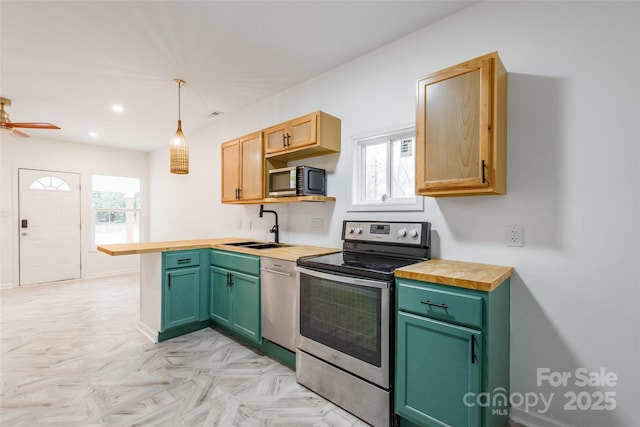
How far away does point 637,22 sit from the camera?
4.98 ft

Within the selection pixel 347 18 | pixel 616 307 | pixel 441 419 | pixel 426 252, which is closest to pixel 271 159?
pixel 347 18

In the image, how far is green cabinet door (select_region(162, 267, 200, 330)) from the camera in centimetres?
292

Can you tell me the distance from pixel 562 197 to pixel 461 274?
2.46ft

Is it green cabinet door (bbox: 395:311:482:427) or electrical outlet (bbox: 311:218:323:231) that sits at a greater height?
electrical outlet (bbox: 311:218:323:231)

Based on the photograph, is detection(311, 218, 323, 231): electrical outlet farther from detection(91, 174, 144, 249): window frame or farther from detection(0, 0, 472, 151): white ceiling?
detection(91, 174, 144, 249): window frame

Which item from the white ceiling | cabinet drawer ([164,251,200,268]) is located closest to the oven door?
cabinet drawer ([164,251,200,268])

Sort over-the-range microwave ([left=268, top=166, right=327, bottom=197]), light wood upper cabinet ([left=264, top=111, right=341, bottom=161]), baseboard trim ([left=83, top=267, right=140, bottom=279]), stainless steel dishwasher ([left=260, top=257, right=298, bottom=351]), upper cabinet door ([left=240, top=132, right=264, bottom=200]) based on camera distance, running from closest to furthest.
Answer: stainless steel dishwasher ([left=260, top=257, right=298, bottom=351]), light wood upper cabinet ([left=264, top=111, right=341, bottom=161]), over-the-range microwave ([left=268, top=166, right=327, bottom=197]), upper cabinet door ([left=240, top=132, right=264, bottom=200]), baseboard trim ([left=83, top=267, right=140, bottom=279])

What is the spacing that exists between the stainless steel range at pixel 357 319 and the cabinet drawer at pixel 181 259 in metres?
1.43

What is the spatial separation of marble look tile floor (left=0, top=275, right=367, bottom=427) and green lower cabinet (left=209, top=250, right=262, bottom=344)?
20 cm

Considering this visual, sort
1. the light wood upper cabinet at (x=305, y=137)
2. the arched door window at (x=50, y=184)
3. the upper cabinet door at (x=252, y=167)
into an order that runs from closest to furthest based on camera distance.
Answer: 1. the light wood upper cabinet at (x=305, y=137)
2. the upper cabinet door at (x=252, y=167)
3. the arched door window at (x=50, y=184)

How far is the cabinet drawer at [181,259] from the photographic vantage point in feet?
9.60

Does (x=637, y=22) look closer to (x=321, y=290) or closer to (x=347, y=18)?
(x=347, y=18)

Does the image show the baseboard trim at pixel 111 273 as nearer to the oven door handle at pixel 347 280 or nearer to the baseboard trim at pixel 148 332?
the baseboard trim at pixel 148 332

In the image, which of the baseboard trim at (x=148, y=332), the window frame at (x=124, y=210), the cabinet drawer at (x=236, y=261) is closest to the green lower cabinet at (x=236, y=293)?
the cabinet drawer at (x=236, y=261)
